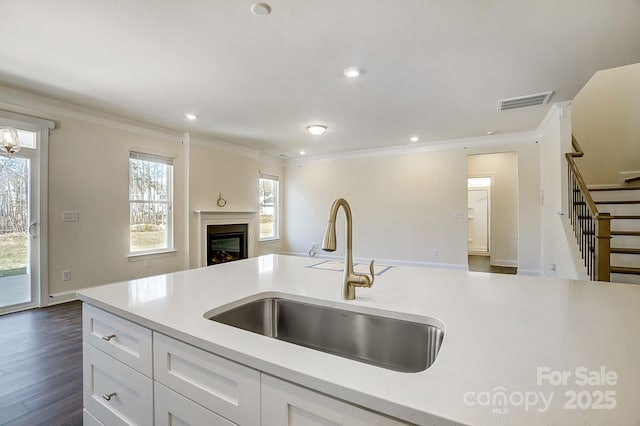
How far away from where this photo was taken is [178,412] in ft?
2.89

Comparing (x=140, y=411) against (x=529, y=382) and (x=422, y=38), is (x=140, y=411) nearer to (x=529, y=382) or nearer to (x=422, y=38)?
(x=529, y=382)

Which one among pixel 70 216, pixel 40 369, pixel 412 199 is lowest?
pixel 40 369

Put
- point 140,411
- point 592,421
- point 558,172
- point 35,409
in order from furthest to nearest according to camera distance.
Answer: point 558,172, point 35,409, point 140,411, point 592,421

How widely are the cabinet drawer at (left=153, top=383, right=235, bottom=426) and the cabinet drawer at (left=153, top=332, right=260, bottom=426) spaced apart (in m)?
0.02

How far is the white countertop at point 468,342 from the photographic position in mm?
524

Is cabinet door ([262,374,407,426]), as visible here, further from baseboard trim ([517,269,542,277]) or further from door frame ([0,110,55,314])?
baseboard trim ([517,269,542,277])

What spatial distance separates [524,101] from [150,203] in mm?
5619

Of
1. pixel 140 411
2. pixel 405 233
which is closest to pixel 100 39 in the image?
pixel 140 411

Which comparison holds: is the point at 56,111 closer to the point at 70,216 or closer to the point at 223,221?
the point at 70,216

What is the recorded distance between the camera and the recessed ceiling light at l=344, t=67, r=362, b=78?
290 centimetres

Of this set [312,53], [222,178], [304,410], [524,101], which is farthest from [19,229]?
[524,101]

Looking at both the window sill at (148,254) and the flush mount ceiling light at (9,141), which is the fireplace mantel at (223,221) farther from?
the flush mount ceiling light at (9,141)

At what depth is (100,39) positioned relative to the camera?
Result: 2412mm

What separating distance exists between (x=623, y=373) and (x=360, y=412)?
1.84 ft
